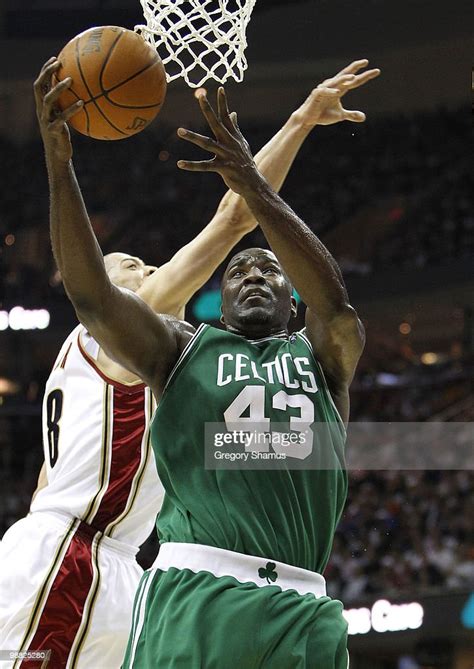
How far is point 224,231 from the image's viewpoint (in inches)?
165

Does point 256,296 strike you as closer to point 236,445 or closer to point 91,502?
point 236,445

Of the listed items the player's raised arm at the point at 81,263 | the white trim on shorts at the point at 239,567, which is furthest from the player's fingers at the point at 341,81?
the white trim on shorts at the point at 239,567

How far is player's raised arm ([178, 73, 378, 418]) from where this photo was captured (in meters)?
2.96

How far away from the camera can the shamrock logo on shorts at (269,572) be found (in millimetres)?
2896

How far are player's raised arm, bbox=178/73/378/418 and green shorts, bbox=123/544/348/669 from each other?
601 mm

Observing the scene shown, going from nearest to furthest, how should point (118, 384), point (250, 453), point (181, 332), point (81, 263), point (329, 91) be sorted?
point (81, 263)
point (250, 453)
point (181, 332)
point (118, 384)
point (329, 91)

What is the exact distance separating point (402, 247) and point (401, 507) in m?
3.16

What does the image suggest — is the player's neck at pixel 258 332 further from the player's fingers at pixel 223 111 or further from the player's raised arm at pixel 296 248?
the player's fingers at pixel 223 111

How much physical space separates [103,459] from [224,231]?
0.96m

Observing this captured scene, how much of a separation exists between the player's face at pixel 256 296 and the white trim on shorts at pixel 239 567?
697 millimetres

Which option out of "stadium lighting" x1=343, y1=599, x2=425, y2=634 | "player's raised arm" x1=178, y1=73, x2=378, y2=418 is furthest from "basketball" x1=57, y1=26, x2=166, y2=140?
"stadium lighting" x1=343, y1=599, x2=425, y2=634

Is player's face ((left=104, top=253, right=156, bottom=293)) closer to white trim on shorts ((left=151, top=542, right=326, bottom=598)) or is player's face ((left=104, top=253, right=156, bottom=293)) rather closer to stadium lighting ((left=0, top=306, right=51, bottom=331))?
white trim on shorts ((left=151, top=542, right=326, bottom=598))

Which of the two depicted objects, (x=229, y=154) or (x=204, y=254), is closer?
(x=229, y=154)

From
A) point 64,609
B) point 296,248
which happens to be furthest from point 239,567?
point 64,609
